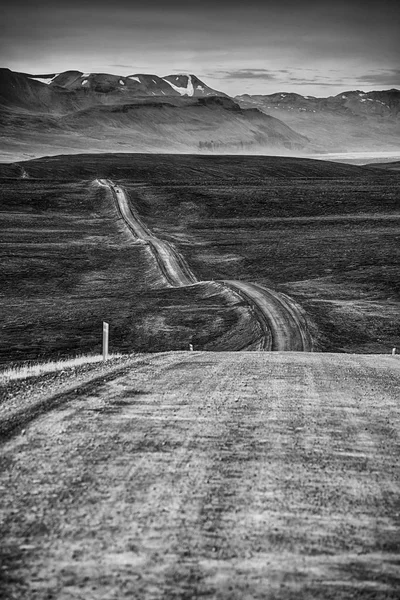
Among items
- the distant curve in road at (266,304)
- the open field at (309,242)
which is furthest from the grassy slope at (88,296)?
the open field at (309,242)

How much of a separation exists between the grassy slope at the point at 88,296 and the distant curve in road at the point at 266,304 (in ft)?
3.53

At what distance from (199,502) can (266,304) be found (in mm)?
39451

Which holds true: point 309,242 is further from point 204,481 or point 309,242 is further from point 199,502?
point 199,502

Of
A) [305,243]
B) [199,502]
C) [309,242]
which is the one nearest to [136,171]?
[309,242]

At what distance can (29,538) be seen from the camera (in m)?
7.20

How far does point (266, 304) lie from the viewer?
47344mm

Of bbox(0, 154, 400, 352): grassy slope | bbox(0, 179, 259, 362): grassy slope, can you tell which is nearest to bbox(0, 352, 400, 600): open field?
bbox(0, 179, 259, 362): grassy slope

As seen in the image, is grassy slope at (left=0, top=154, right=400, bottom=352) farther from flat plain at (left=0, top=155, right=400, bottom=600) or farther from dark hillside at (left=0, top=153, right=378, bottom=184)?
dark hillside at (left=0, top=153, right=378, bottom=184)

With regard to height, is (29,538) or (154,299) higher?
(29,538)

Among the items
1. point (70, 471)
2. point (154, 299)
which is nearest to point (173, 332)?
point (154, 299)

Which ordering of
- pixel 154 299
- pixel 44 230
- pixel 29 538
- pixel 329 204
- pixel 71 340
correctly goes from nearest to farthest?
pixel 29 538, pixel 71 340, pixel 154 299, pixel 44 230, pixel 329 204

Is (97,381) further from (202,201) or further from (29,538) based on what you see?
(202,201)

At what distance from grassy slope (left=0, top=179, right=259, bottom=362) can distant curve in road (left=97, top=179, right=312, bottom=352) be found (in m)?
1.08

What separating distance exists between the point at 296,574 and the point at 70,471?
3249mm
